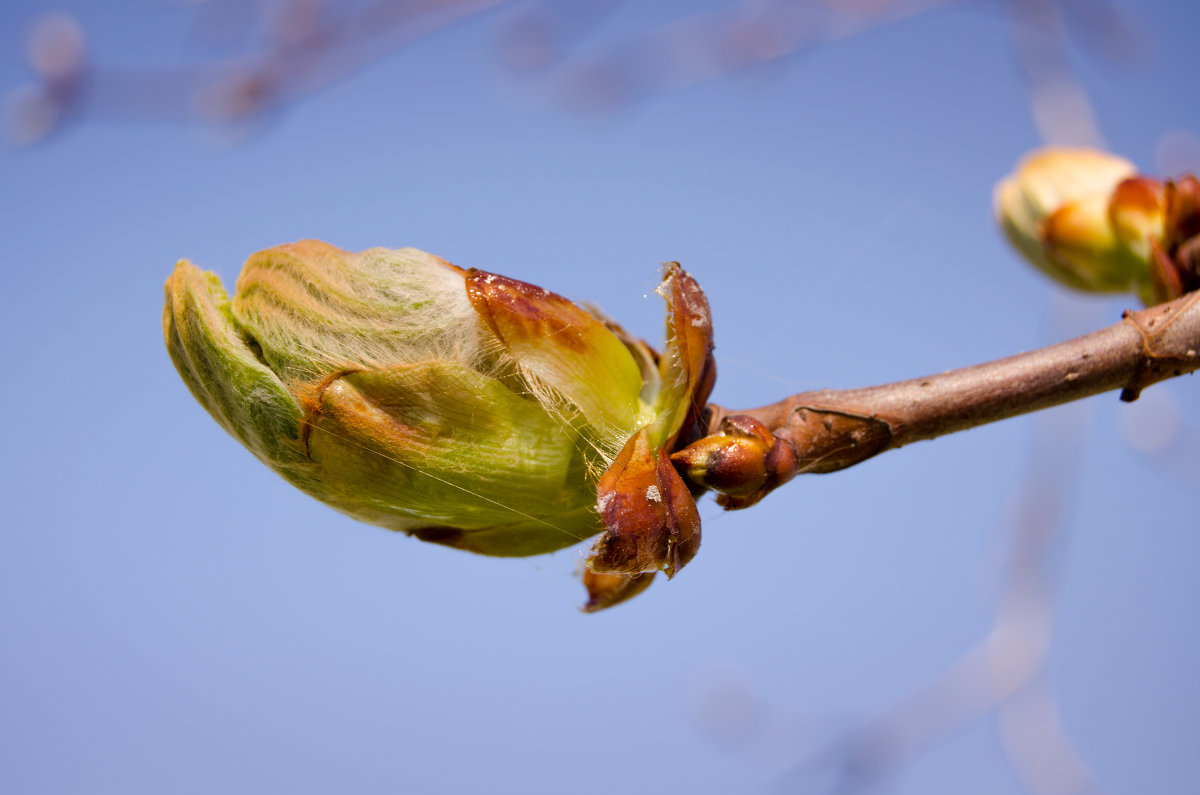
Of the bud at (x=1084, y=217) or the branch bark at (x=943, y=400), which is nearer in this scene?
the branch bark at (x=943, y=400)

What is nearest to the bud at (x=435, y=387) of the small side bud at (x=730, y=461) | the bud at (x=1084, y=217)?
the small side bud at (x=730, y=461)

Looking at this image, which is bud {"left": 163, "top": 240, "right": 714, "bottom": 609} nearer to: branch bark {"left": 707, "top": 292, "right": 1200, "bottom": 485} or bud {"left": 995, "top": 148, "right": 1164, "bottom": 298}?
branch bark {"left": 707, "top": 292, "right": 1200, "bottom": 485}

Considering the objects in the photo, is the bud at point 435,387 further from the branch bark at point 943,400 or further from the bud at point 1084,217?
the bud at point 1084,217

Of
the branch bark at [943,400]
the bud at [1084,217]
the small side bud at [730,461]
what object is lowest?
the small side bud at [730,461]

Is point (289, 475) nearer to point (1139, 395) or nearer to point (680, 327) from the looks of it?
point (680, 327)

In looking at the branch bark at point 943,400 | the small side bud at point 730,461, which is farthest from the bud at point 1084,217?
the small side bud at point 730,461

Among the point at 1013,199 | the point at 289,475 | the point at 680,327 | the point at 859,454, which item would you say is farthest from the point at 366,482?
the point at 1013,199

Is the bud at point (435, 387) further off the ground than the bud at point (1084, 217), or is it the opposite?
the bud at point (1084, 217)
